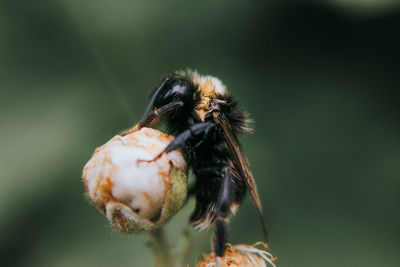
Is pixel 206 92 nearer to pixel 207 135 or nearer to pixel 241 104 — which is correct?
pixel 207 135

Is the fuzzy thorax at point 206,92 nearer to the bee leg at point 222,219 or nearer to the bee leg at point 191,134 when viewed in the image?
the bee leg at point 191,134

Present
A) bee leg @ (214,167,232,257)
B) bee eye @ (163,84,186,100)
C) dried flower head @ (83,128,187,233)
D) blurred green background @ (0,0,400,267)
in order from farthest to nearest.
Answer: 1. blurred green background @ (0,0,400,267)
2. bee eye @ (163,84,186,100)
3. bee leg @ (214,167,232,257)
4. dried flower head @ (83,128,187,233)

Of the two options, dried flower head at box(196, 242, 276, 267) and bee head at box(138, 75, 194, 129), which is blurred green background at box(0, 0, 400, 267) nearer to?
dried flower head at box(196, 242, 276, 267)

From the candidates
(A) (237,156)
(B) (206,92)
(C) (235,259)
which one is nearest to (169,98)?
(B) (206,92)

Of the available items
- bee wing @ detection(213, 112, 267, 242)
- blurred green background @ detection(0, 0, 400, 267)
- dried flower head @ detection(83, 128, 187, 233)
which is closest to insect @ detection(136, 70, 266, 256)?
bee wing @ detection(213, 112, 267, 242)

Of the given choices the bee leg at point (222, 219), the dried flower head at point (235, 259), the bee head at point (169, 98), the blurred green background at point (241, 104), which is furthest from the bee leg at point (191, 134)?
the blurred green background at point (241, 104)

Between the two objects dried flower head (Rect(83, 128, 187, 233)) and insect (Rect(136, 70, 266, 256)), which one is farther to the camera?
insect (Rect(136, 70, 266, 256))

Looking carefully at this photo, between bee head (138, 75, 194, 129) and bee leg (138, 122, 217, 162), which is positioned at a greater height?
bee head (138, 75, 194, 129)
